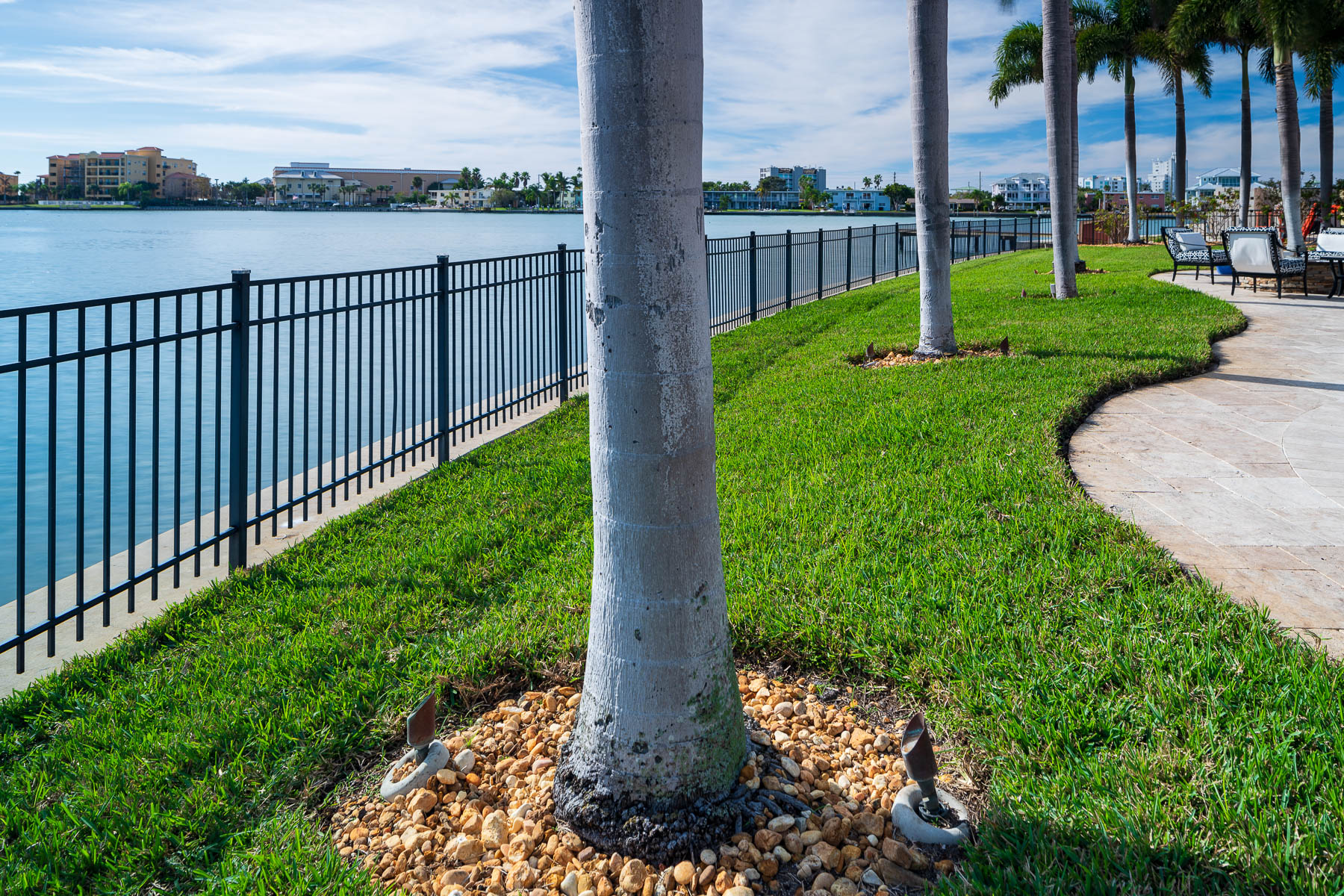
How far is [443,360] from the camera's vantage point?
711cm

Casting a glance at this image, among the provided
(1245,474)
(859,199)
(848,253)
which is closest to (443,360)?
(1245,474)

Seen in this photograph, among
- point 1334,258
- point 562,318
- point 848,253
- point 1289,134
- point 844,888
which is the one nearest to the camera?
point 844,888

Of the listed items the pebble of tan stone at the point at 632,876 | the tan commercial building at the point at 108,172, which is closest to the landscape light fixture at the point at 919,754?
the pebble of tan stone at the point at 632,876

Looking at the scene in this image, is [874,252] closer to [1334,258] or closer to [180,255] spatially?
[1334,258]

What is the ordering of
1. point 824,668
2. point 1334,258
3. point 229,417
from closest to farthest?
point 824,668, point 229,417, point 1334,258

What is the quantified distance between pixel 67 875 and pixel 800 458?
454 centimetres

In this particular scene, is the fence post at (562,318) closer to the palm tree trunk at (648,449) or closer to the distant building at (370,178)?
the palm tree trunk at (648,449)

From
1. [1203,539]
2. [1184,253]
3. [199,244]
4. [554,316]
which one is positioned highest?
[199,244]

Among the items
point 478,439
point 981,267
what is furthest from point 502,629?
point 981,267

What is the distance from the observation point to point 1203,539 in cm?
457

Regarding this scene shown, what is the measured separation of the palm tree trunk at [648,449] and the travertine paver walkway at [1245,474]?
248 centimetres

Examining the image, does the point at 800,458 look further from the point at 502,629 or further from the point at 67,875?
the point at 67,875

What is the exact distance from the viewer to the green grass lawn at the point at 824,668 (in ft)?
7.91

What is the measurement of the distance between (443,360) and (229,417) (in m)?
1.54
